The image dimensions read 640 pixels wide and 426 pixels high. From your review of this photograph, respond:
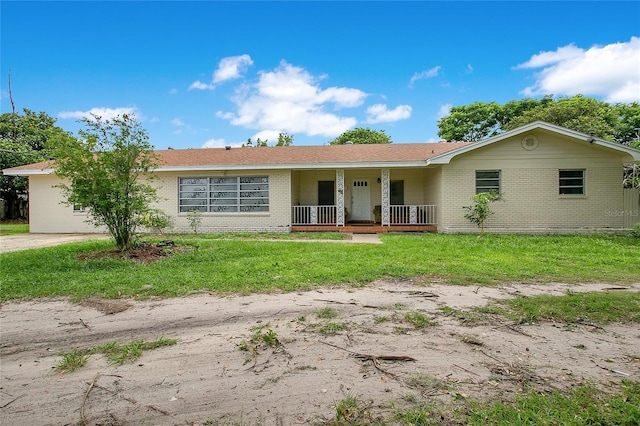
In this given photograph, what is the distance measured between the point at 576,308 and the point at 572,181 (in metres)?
11.3

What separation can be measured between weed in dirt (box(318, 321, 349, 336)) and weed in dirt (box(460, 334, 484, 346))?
1259 millimetres

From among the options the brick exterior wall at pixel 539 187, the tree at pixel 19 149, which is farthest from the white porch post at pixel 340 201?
the tree at pixel 19 149

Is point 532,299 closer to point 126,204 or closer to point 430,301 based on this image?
point 430,301

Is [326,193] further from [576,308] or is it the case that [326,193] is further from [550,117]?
[550,117]

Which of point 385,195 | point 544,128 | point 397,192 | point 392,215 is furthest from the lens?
point 397,192

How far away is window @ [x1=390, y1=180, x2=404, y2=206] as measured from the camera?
16719 millimetres

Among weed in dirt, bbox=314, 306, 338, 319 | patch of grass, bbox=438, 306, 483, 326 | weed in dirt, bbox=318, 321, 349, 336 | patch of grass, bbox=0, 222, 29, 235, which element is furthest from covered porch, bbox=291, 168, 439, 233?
patch of grass, bbox=0, 222, 29, 235

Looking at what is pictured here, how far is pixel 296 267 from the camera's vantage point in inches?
275

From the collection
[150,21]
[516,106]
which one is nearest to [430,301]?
[150,21]

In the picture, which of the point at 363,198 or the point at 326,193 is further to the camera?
the point at 326,193

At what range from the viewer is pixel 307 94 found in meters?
28.0

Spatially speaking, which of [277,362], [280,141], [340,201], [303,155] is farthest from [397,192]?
[280,141]

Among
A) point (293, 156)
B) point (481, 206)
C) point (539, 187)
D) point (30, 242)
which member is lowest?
point (30, 242)

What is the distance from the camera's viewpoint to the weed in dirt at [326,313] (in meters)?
4.20
